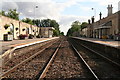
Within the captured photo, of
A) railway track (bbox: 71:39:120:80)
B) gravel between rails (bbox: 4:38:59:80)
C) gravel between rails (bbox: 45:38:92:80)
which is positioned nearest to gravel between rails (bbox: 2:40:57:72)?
gravel between rails (bbox: 4:38:59:80)

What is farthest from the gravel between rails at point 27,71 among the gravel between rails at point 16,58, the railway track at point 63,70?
the gravel between rails at point 16,58

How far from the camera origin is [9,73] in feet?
21.3

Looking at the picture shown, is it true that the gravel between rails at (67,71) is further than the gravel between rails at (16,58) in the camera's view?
No

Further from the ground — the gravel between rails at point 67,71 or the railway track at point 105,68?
the gravel between rails at point 67,71

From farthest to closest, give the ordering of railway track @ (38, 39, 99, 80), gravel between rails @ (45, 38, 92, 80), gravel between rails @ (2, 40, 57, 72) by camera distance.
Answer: gravel between rails @ (2, 40, 57, 72) < gravel between rails @ (45, 38, 92, 80) < railway track @ (38, 39, 99, 80)

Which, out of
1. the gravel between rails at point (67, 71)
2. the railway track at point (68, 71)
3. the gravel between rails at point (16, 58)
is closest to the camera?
the railway track at point (68, 71)

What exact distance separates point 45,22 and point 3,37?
145162 mm

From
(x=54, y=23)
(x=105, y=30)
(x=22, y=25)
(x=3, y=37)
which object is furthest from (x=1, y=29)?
(x=54, y=23)

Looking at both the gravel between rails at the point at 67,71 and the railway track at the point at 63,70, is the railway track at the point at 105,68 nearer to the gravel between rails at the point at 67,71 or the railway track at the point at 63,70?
the railway track at the point at 63,70

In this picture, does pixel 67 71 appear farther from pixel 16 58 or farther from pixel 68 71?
pixel 16 58

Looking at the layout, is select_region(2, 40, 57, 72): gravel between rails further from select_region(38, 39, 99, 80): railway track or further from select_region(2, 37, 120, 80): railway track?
select_region(38, 39, 99, 80): railway track

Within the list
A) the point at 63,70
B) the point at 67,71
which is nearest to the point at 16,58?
the point at 63,70

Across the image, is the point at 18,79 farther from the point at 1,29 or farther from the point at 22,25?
the point at 22,25

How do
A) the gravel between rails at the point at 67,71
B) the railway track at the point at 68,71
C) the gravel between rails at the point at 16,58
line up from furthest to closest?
the gravel between rails at the point at 16,58 < the gravel between rails at the point at 67,71 < the railway track at the point at 68,71
